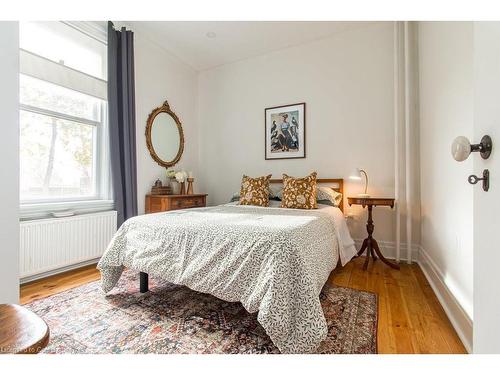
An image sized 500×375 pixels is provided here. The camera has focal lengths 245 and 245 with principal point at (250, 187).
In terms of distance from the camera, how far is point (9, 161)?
3.06ft

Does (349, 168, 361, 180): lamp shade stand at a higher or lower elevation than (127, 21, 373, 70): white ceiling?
lower

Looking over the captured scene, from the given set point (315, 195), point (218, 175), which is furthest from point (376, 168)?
point (218, 175)

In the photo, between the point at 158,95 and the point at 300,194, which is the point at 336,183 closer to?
the point at 300,194

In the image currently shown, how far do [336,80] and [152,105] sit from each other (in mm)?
2539

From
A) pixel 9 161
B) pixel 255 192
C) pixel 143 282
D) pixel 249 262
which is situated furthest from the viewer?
pixel 255 192

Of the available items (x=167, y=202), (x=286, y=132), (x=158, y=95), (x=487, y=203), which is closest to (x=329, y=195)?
(x=286, y=132)

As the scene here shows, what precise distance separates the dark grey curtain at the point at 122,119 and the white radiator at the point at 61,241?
0.24 meters

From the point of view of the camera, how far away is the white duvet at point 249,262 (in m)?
1.23

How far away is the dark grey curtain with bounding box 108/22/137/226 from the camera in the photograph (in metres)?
2.86

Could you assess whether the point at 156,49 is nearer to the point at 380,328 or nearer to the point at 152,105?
the point at 152,105

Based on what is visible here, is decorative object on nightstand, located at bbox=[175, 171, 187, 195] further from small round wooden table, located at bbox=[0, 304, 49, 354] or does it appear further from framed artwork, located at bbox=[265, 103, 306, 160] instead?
small round wooden table, located at bbox=[0, 304, 49, 354]

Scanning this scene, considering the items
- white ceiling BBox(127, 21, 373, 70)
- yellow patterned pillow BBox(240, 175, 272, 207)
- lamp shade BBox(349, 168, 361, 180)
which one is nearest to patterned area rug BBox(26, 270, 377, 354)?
yellow patterned pillow BBox(240, 175, 272, 207)

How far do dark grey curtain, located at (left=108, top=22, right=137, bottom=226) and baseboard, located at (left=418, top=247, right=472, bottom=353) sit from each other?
3157mm

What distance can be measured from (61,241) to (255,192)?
2.09 meters
